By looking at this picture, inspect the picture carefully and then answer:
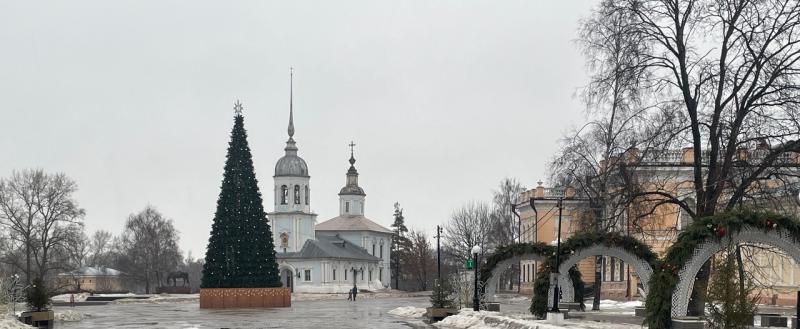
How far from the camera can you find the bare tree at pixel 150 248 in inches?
4542

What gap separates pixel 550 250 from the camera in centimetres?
3400

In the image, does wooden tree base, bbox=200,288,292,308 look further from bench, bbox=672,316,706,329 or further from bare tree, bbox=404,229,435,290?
bare tree, bbox=404,229,435,290

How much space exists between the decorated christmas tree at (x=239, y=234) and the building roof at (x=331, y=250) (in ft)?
148

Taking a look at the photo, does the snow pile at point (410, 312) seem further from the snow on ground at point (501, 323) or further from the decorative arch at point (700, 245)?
the decorative arch at point (700, 245)

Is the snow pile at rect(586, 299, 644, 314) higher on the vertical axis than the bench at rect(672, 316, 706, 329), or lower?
lower

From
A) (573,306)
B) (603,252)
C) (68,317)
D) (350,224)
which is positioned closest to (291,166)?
(350,224)

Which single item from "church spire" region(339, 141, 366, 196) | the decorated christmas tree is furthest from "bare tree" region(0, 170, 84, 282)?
"church spire" region(339, 141, 366, 196)

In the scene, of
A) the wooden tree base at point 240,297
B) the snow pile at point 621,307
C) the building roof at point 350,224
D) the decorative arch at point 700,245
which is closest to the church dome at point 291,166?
the building roof at point 350,224

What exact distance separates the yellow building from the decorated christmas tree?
15661mm

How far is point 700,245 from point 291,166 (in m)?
79.7

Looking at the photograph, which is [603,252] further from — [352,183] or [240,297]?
[352,183]

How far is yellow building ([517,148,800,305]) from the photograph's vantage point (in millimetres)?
27891

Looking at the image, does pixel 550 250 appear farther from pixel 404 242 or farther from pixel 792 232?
pixel 404 242

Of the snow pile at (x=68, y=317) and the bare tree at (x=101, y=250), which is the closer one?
the snow pile at (x=68, y=317)
